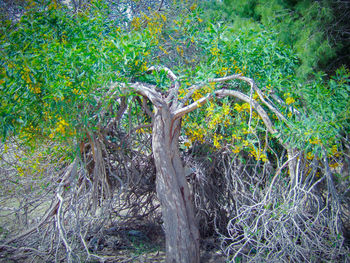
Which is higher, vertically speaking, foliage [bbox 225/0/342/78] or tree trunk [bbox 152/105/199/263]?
foliage [bbox 225/0/342/78]

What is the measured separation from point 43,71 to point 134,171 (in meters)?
1.99

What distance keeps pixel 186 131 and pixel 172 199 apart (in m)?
0.91

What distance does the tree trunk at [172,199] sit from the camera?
3506 mm

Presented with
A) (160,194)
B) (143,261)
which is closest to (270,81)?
(160,194)

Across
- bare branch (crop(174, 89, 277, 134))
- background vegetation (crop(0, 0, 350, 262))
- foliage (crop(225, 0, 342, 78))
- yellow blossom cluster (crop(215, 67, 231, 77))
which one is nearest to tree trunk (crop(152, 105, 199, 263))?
bare branch (crop(174, 89, 277, 134))

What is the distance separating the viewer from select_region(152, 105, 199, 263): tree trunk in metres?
3.51

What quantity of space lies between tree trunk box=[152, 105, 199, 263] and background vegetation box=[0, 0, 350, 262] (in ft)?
1.21

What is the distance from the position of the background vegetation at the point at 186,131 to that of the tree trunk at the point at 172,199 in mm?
370

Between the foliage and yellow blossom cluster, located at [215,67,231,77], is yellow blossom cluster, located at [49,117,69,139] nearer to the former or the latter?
yellow blossom cluster, located at [215,67,231,77]

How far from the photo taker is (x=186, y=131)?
13.2 ft

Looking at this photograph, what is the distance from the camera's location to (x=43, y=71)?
290cm

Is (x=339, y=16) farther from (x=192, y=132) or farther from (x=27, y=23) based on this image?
(x=27, y=23)

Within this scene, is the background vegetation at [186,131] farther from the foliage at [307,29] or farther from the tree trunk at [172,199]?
the tree trunk at [172,199]

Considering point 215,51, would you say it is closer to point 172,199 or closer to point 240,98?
point 240,98
